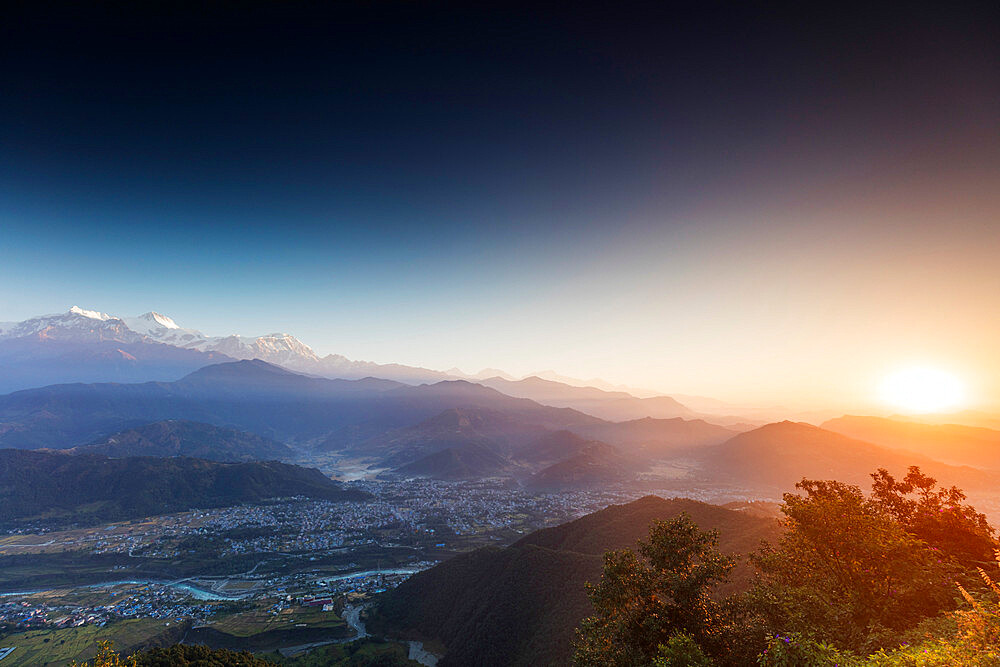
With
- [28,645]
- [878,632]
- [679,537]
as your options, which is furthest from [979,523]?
[28,645]

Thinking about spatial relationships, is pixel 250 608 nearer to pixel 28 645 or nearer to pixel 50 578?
pixel 28 645

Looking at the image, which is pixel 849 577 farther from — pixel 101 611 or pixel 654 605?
pixel 101 611

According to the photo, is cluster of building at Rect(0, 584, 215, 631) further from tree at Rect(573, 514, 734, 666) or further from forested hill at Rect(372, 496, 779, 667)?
tree at Rect(573, 514, 734, 666)

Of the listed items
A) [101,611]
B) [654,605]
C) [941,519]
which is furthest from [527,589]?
[101,611]

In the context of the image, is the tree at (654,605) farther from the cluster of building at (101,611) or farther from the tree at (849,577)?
the cluster of building at (101,611)

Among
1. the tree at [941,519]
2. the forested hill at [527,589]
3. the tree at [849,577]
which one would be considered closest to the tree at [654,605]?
the tree at [849,577]
